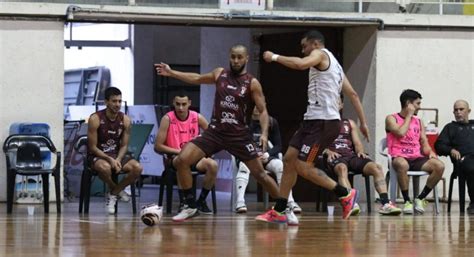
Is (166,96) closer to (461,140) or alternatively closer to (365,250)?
(461,140)

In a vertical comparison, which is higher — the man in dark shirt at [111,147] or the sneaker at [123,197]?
the man in dark shirt at [111,147]

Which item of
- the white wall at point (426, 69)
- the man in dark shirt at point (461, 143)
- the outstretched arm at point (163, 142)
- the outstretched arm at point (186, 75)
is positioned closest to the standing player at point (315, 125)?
the outstretched arm at point (186, 75)

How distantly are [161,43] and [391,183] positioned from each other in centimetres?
1188

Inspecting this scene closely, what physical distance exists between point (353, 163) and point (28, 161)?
4039mm

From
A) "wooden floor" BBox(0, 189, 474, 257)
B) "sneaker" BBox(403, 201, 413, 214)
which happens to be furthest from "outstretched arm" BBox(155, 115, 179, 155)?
"sneaker" BBox(403, 201, 413, 214)

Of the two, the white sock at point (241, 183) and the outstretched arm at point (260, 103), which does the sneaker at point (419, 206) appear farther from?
the outstretched arm at point (260, 103)

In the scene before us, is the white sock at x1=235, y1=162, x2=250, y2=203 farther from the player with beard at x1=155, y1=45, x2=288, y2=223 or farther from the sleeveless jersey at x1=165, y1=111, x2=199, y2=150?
the player with beard at x1=155, y1=45, x2=288, y2=223

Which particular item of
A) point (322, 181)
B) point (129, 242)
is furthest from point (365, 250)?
point (322, 181)

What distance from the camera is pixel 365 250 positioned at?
9539 mm

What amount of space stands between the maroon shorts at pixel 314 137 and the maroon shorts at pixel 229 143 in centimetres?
53

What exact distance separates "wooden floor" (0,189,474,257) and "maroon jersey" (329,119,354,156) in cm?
118

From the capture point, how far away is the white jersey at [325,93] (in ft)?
42.2

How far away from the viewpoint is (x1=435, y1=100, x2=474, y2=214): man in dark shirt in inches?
627

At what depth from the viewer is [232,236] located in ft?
36.0
